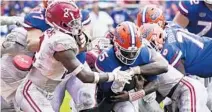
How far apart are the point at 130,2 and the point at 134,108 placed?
7058 millimetres

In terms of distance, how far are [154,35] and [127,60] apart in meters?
0.55

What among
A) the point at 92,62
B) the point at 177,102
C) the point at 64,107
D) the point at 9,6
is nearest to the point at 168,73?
the point at 177,102

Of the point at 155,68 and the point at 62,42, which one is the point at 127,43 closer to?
the point at 155,68

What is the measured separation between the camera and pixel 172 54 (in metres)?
5.93

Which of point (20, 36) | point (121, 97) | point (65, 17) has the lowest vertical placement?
point (121, 97)

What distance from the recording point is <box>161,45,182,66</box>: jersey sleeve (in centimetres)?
592

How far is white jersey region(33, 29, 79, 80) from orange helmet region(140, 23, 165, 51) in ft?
3.36

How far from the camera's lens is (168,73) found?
230 inches

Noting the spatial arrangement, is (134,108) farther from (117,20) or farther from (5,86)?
(117,20)

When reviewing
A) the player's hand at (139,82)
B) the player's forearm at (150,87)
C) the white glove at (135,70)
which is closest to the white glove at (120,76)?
the white glove at (135,70)

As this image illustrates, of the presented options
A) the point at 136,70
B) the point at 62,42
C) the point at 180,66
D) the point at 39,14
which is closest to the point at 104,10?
the point at 39,14

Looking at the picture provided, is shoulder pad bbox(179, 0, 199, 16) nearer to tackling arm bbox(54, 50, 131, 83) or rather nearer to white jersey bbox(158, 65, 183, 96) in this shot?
white jersey bbox(158, 65, 183, 96)

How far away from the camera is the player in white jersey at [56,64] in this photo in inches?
196

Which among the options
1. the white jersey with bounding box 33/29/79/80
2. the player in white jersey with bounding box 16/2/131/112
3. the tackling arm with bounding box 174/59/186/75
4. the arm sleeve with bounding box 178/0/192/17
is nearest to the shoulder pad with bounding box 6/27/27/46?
the player in white jersey with bounding box 16/2/131/112
